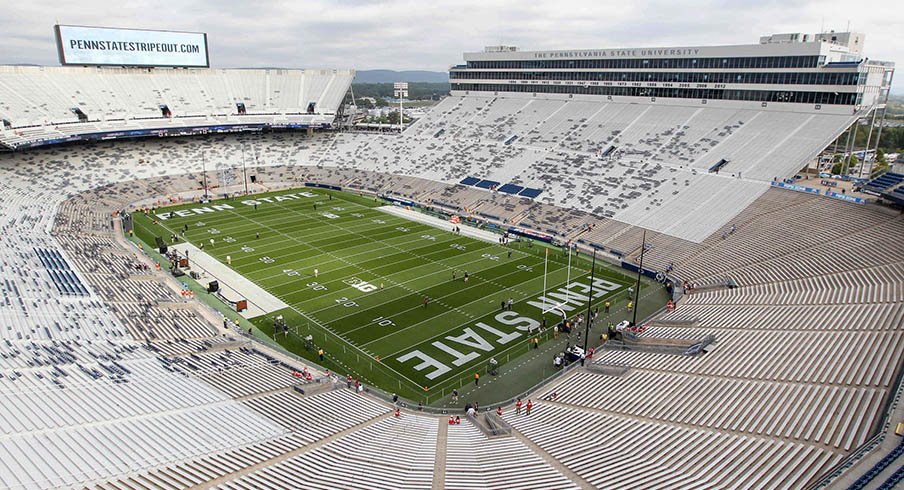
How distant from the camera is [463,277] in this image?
34156 millimetres

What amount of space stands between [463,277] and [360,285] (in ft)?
21.4

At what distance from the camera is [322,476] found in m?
13.3

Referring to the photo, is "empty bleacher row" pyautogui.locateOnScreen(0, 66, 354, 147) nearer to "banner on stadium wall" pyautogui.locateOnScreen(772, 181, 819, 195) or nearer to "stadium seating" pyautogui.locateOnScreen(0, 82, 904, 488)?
"stadium seating" pyautogui.locateOnScreen(0, 82, 904, 488)

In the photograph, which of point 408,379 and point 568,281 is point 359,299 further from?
point 568,281

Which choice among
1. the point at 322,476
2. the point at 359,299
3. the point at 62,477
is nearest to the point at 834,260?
the point at 359,299

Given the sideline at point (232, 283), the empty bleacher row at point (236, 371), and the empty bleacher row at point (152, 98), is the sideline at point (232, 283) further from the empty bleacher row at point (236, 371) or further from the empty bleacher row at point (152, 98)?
the empty bleacher row at point (152, 98)

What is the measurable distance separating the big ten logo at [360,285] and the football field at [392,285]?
121 millimetres

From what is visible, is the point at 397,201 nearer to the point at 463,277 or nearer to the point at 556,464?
the point at 463,277

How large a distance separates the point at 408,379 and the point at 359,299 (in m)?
9.12

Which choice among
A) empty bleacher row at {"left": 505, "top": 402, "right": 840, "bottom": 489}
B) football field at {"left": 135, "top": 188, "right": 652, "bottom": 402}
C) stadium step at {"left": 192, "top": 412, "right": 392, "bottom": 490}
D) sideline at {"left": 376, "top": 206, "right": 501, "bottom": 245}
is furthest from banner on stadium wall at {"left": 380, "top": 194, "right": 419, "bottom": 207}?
empty bleacher row at {"left": 505, "top": 402, "right": 840, "bottom": 489}

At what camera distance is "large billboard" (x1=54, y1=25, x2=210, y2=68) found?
60.3 meters

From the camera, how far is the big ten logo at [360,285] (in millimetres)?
32125

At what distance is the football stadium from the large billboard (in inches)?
9.8

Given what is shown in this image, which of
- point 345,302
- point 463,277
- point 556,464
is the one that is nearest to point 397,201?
point 463,277
